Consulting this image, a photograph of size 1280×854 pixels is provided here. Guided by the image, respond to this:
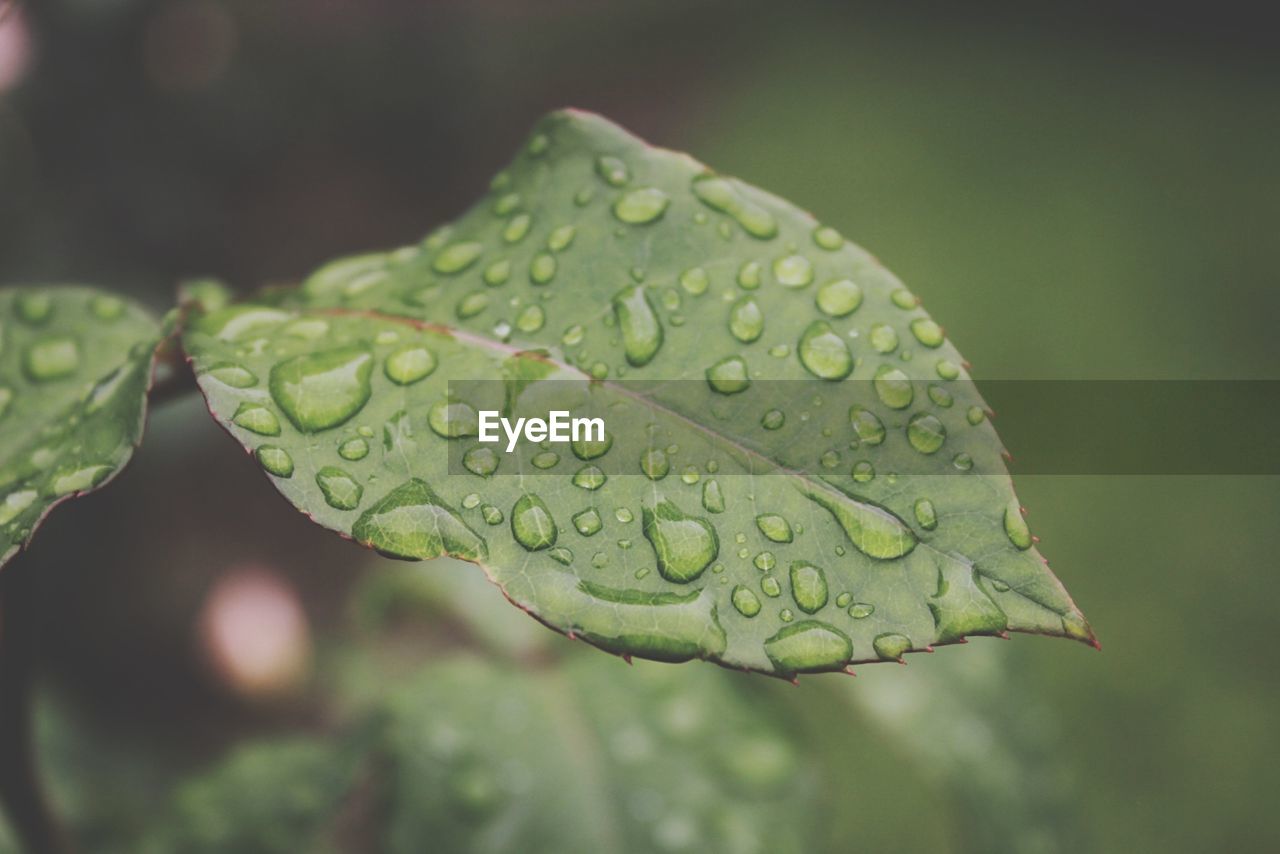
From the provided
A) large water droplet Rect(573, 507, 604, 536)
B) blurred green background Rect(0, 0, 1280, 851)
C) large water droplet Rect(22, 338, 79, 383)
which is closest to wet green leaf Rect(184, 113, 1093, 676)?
large water droplet Rect(573, 507, 604, 536)

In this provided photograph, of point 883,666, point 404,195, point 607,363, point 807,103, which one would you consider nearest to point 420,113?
point 404,195

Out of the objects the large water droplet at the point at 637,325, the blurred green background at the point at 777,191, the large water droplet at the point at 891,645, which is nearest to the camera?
the large water droplet at the point at 891,645

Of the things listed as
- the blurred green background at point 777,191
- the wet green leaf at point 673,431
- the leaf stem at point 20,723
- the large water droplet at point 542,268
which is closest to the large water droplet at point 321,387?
the wet green leaf at point 673,431

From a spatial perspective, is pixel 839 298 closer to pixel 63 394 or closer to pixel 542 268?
pixel 542 268

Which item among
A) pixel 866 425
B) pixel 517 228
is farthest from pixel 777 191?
pixel 866 425

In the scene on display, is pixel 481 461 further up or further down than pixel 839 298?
further down

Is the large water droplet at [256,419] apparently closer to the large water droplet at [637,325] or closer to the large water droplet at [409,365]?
the large water droplet at [409,365]
